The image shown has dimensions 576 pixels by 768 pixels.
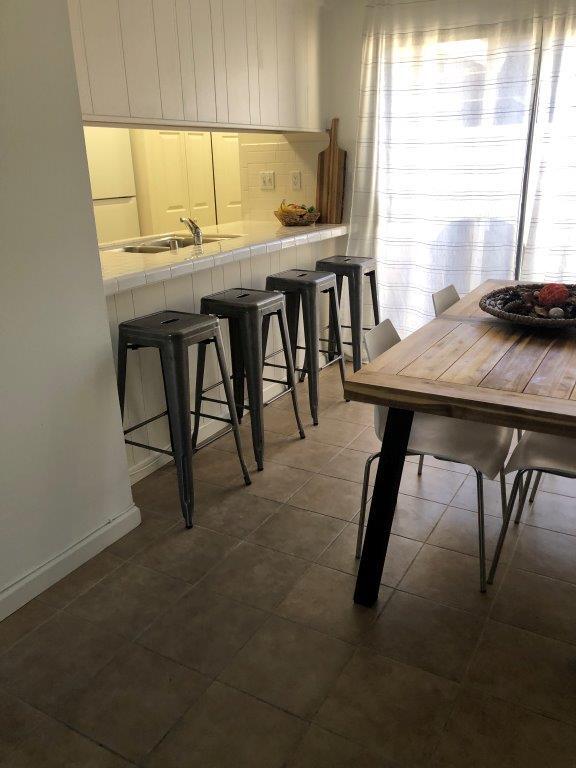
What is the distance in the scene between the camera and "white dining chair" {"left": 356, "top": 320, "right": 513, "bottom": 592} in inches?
79.9

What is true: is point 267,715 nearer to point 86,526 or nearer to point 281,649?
point 281,649

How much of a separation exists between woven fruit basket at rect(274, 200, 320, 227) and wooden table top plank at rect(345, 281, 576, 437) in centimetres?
187

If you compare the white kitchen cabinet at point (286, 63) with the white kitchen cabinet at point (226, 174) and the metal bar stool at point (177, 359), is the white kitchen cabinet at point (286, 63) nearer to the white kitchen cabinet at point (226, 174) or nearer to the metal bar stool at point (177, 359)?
the white kitchen cabinet at point (226, 174)

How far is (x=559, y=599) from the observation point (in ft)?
6.64

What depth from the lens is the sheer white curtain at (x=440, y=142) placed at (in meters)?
3.44

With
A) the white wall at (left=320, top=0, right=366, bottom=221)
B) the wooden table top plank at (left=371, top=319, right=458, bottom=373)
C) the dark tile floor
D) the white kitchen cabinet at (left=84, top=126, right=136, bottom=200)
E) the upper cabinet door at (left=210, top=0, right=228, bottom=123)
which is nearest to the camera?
the dark tile floor

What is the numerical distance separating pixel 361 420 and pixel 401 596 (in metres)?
1.52

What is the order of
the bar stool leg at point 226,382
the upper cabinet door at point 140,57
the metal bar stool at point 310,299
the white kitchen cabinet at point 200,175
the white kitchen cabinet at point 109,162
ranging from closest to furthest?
the upper cabinet door at point 140,57, the bar stool leg at point 226,382, the metal bar stool at point 310,299, the white kitchen cabinet at point 109,162, the white kitchen cabinet at point 200,175

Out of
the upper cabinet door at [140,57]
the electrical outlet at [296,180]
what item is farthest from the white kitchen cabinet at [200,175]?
the upper cabinet door at [140,57]

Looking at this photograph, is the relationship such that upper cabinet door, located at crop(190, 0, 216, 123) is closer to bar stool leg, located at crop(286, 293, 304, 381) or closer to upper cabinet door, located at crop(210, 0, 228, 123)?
upper cabinet door, located at crop(210, 0, 228, 123)

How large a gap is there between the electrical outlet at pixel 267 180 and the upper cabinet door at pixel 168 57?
1.51 metres

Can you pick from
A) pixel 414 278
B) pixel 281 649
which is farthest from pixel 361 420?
pixel 281 649

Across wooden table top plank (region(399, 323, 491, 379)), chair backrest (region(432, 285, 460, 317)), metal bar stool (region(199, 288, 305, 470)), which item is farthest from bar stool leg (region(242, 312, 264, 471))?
wooden table top plank (region(399, 323, 491, 379))

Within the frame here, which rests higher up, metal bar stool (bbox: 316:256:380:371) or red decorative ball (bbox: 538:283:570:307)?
red decorative ball (bbox: 538:283:570:307)
